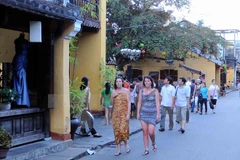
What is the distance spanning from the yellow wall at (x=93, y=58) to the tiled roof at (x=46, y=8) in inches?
299

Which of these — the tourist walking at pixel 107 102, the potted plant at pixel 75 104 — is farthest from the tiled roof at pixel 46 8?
the tourist walking at pixel 107 102

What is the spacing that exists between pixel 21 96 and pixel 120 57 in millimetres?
19147

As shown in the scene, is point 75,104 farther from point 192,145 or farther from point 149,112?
point 192,145

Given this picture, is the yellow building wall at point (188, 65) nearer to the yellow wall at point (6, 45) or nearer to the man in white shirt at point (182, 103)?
the man in white shirt at point (182, 103)

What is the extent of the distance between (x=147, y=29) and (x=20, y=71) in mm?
17994

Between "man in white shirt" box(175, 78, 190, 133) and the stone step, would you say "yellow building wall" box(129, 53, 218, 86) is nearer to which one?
"man in white shirt" box(175, 78, 190, 133)

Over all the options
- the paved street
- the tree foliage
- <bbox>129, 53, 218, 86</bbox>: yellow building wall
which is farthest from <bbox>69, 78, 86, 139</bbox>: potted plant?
<bbox>129, 53, 218, 86</bbox>: yellow building wall

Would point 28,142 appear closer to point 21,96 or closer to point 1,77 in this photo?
point 21,96

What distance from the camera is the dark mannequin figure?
8.70 meters

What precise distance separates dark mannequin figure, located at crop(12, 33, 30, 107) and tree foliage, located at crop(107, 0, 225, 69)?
651 inches

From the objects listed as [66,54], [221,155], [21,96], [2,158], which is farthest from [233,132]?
[2,158]

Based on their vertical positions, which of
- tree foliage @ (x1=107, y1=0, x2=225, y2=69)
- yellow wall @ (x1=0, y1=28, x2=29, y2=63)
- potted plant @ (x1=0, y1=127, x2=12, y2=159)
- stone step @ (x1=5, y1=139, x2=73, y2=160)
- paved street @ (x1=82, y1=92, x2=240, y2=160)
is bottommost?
paved street @ (x1=82, y1=92, x2=240, y2=160)

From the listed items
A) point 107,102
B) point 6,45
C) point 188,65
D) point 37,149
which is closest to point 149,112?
point 37,149

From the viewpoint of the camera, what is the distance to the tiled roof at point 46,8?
6766mm
